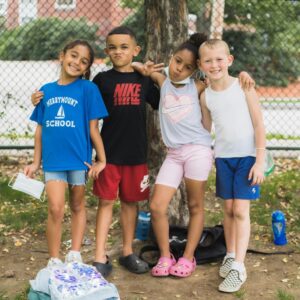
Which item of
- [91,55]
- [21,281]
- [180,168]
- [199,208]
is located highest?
[91,55]

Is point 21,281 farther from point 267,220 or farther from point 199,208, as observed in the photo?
point 267,220

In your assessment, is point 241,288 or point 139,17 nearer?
point 241,288

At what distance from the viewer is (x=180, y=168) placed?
4.11m

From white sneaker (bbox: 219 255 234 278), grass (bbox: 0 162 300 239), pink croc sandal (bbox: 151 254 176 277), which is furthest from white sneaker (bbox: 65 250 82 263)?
grass (bbox: 0 162 300 239)

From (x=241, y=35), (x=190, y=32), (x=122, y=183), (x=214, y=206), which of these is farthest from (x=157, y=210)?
(x=241, y=35)

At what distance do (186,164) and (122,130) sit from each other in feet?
1.60

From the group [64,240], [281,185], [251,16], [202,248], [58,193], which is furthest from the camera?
[251,16]

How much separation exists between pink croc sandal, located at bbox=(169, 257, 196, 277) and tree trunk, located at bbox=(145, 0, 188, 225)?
34.9 inches

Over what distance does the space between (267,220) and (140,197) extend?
161 cm

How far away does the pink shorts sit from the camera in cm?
402

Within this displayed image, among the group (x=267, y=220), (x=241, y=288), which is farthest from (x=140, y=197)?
(x=267, y=220)

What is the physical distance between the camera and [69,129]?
3896 millimetres

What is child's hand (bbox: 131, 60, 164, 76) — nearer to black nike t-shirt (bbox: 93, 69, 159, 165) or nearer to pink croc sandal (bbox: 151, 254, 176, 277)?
black nike t-shirt (bbox: 93, 69, 159, 165)

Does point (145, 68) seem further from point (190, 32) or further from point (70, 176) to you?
point (190, 32)
